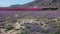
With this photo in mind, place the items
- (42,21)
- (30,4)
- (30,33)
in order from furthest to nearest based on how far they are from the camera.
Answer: (30,4), (42,21), (30,33)

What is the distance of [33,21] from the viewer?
11.0ft

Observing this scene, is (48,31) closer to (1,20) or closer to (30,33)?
(30,33)

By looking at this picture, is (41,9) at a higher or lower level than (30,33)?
higher

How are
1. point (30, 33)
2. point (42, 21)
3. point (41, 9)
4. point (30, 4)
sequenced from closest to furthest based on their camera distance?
point (30, 33) < point (42, 21) < point (41, 9) < point (30, 4)

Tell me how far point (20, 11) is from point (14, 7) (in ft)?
0.67

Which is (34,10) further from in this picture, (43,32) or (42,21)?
(43,32)

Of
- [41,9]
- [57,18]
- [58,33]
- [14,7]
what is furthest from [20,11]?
[58,33]

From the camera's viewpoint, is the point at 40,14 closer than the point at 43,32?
No

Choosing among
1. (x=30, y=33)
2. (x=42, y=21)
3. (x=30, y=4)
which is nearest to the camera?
(x=30, y=33)

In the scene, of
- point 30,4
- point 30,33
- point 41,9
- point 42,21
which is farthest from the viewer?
point 30,4

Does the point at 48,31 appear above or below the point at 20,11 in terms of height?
below

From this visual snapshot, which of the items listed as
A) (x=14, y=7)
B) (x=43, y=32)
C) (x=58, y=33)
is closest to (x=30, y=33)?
(x=43, y=32)

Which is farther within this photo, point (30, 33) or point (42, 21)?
point (42, 21)

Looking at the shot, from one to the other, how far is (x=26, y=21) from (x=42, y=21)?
305mm
